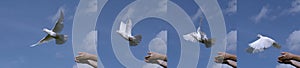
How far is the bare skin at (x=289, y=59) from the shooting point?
3.76 m

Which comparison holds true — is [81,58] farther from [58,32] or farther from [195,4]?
[195,4]

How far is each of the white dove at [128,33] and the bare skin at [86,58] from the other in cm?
26

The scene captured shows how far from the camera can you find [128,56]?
379 centimetres

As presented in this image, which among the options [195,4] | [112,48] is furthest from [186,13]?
[112,48]

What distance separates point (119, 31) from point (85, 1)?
0.34m

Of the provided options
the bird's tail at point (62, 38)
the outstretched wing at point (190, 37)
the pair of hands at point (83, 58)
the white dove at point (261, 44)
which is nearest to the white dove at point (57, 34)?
the bird's tail at point (62, 38)

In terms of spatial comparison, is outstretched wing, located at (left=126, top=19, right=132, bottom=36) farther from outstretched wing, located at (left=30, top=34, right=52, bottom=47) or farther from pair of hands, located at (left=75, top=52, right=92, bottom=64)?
outstretched wing, located at (left=30, top=34, right=52, bottom=47)

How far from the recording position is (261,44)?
3.89 metres

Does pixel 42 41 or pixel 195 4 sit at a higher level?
pixel 195 4

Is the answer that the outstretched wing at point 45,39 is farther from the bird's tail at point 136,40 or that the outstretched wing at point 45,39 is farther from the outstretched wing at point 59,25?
the bird's tail at point 136,40

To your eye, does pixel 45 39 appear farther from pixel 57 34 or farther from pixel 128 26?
pixel 128 26

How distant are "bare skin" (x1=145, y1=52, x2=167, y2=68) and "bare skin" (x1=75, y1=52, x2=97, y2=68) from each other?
1.23 feet

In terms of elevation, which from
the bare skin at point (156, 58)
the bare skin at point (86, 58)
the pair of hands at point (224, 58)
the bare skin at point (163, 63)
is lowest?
the bare skin at point (163, 63)

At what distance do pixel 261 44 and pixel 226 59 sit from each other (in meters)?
0.27
